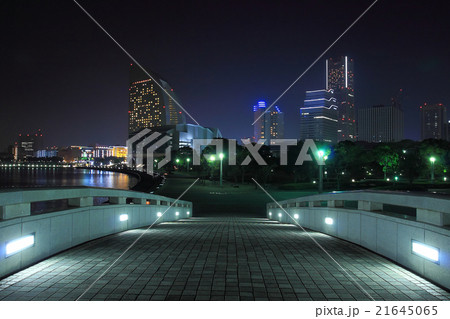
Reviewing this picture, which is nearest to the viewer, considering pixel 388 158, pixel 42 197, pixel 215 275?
pixel 215 275

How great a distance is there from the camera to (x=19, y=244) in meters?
5.55

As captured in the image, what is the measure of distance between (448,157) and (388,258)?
76448 mm

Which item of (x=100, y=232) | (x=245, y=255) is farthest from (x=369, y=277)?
(x=100, y=232)

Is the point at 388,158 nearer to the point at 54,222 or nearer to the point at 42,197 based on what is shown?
the point at 54,222

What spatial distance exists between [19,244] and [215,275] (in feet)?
10.1

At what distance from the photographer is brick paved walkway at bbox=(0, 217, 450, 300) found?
4531 millimetres

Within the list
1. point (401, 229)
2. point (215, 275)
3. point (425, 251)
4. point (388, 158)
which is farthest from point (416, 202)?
point (388, 158)

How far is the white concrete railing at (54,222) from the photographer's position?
17.7 feet

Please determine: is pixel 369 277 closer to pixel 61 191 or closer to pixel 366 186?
pixel 61 191

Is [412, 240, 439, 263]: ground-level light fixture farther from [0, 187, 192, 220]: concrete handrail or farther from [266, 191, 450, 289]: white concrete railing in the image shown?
[0, 187, 192, 220]: concrete handrail

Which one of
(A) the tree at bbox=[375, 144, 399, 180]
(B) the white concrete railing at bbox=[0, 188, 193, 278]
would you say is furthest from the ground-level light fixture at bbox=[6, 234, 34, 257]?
(A) the tree at bbox=[375, 144, 399, 180]

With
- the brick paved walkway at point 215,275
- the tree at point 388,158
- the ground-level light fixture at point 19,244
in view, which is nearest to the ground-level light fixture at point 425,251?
the brick paved walkway at point 215,275

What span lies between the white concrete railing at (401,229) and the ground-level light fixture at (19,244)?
6148mm
